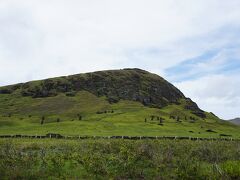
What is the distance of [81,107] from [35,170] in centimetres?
13970

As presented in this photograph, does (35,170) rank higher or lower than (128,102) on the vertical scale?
lower

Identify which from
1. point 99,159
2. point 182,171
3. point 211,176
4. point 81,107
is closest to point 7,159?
point 99,159

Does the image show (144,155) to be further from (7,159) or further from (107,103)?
(107,103)

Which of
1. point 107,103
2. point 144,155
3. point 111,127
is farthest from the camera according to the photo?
point 107,103

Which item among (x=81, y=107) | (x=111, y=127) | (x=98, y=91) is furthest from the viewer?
(x=98, y=91)

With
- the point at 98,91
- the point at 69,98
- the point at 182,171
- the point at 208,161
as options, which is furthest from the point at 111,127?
the point at 98,91

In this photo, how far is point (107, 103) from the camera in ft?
577

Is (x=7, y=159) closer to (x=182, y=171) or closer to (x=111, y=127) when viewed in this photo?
(x=182, y=171)

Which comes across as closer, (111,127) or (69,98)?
(111,127)

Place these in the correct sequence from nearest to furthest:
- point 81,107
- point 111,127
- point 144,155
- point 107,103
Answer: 1. point 144,155
2. point 111,127
3. point 81,107
4. point 107,103

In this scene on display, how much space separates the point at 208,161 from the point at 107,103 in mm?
144934

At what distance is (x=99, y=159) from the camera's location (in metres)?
27.9

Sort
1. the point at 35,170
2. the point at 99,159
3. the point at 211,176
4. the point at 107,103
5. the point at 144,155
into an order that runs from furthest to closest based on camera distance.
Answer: the point at 107,103
the point at 144,155
the point at 99,159
the point at 35,170
the point at 211,176

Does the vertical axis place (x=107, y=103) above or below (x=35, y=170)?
above
